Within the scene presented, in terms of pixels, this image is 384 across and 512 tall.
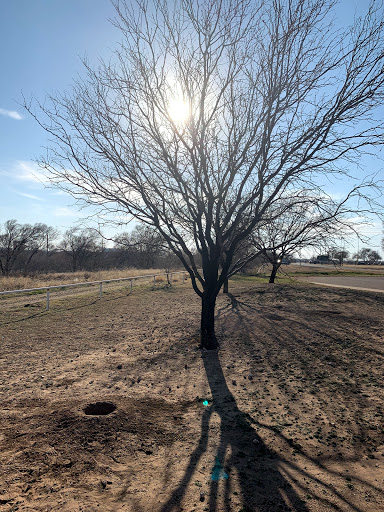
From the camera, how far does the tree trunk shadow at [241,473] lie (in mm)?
2553

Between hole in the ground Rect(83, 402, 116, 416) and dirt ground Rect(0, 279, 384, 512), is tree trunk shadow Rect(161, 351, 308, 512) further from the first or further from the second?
hole in the ground Rect(83, 402, 116, 416)

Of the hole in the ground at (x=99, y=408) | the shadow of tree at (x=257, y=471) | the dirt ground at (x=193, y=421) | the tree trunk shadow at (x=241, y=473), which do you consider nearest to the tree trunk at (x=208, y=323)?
the dirt ground at (x=193, y=421)

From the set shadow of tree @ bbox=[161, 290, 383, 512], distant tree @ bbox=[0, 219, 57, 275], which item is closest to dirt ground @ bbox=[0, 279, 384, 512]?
shadow of tree @ bbox=[161, 290, 383, 512]

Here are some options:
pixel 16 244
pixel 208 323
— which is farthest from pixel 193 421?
pixel 16 244

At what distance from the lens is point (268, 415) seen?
13.3ft

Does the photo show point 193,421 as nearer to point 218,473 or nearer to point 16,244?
point 218,473

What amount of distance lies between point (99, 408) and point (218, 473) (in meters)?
1.86

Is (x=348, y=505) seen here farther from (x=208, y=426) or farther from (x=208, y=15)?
(x=208, y=15)

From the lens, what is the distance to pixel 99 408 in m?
4.22

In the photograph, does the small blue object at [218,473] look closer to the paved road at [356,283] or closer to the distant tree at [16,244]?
the paved road at [356,283]

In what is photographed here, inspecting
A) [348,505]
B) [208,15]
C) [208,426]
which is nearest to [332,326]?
[208,426]

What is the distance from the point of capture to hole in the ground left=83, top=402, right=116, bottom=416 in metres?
4.15

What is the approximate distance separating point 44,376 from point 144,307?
744 cm

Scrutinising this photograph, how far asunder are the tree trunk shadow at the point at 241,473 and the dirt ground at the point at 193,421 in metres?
0.01
